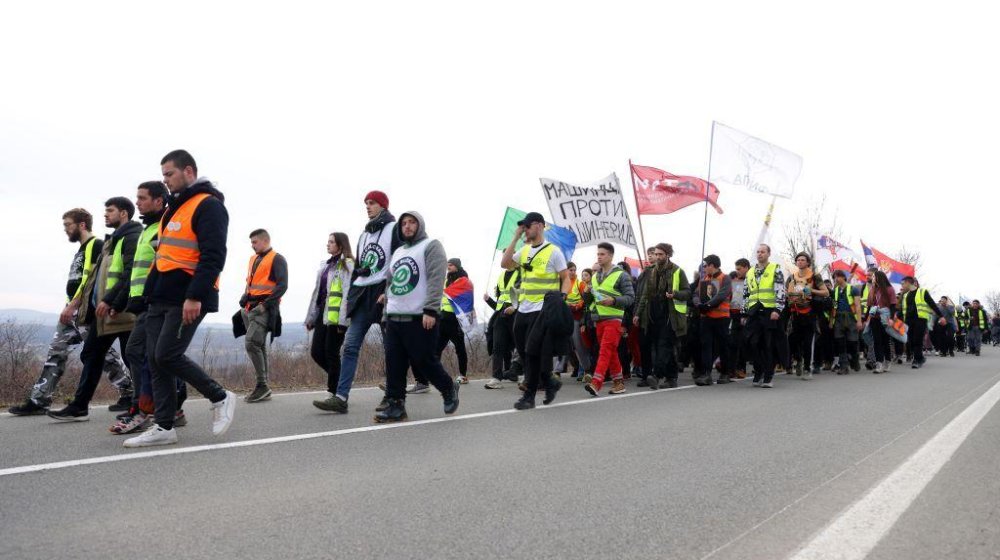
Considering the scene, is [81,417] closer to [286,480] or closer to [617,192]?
[286,480]

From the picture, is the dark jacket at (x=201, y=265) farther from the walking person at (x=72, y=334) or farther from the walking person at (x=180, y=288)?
the walking person at (x=72, y=334)

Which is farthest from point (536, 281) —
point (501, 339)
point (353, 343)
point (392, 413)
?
point (501, 339)

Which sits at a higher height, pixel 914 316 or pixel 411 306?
pixel 914 316

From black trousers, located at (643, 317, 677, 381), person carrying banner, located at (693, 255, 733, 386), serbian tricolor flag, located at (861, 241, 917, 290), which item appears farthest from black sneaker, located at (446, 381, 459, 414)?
serbian tricolor flag, located at (861, 241, 917, 290)

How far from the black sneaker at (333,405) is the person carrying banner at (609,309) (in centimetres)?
299

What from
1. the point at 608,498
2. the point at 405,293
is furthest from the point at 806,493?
the point at 405,293

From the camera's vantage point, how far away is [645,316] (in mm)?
11016

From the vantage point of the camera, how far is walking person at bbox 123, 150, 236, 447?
5344mm

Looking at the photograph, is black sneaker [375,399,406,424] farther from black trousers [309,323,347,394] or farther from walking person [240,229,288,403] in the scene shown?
walking person [240,229,288,403]

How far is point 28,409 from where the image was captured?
7062mm

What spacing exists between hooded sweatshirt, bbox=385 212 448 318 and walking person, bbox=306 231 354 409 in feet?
4.58

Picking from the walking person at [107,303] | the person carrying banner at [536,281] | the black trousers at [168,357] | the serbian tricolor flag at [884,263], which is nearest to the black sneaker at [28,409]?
the walking person at [107,303]

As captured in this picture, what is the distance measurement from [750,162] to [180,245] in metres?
13.2

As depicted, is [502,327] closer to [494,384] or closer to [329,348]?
[494,384]
